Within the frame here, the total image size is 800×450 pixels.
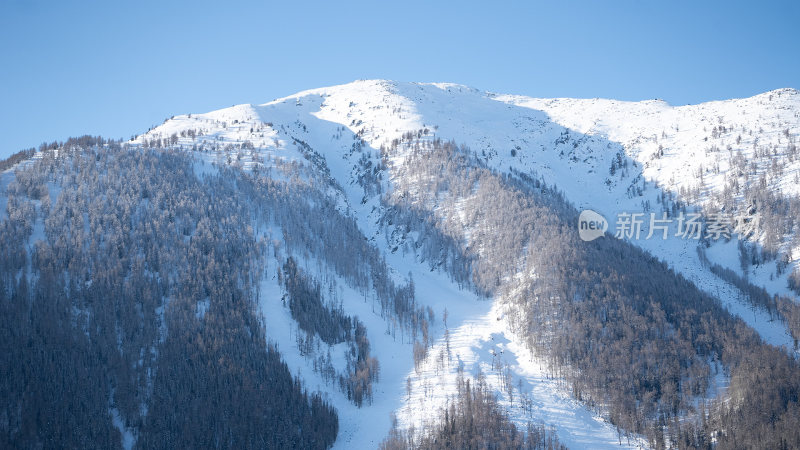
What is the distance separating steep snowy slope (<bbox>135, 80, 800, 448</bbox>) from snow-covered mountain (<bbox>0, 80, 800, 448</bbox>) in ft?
1.54

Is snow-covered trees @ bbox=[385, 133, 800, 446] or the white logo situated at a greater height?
the white logo

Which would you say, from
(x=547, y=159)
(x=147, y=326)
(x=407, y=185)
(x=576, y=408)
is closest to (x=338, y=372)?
(x=147, y=326)

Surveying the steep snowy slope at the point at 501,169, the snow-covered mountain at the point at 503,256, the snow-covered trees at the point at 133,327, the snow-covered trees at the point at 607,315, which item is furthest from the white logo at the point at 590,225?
the snow-covered trees at the point at 133,327

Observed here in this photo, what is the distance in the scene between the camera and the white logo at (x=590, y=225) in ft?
320

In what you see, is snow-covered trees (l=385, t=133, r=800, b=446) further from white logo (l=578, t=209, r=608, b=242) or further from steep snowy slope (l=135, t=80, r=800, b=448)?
steep snowy slope (l=135, t=80, r=800, b=448)

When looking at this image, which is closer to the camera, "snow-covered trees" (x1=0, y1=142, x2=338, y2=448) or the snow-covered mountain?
"snow-covered trees" (x1=0, y1=142, x2=338, y2=448)

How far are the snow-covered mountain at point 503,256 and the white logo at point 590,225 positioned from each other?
2.74 meters

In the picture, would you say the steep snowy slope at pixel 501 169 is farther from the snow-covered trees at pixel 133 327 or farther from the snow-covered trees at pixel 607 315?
the snow-covered trees at pixel 133 327

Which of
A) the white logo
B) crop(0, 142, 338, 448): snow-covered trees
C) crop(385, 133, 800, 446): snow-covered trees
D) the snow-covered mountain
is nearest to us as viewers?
crop(0, 142, 338, 448): snow-covered trees

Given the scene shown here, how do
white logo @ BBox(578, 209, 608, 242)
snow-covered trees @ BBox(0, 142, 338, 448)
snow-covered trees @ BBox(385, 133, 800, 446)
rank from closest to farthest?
snow-covered trees @ BBox(0, 142, 338, 448)
snow-covered trees @ BBox(385, 133, 800, 446)
white logo @ BBox(578, 209, 608, 242)

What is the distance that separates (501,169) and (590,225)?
3455 cm

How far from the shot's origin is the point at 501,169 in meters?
133

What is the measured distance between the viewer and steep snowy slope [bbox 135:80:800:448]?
69312 mm

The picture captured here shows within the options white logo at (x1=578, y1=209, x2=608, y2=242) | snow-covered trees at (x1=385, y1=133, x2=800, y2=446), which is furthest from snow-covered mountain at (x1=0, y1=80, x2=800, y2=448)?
white logo at (x1=578, y1=209, x2=608, y2=242)
